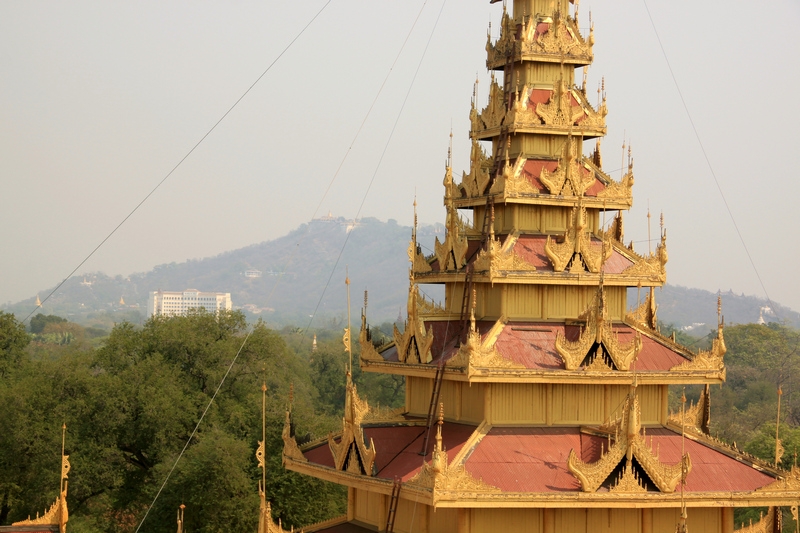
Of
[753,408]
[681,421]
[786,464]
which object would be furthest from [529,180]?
[753,408]

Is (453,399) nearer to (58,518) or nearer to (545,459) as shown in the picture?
(545,459)

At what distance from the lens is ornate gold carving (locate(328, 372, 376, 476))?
28594 mm

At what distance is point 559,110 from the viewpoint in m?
31.6

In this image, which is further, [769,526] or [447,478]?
[769,526]

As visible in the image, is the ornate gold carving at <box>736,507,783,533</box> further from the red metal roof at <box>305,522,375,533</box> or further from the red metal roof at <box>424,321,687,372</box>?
the red metal roof at <box>305,522,375,533</box>

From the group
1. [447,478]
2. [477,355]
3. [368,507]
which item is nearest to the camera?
[447,478]

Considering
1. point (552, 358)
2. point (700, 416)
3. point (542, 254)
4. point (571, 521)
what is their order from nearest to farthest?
point (571, 521) → point (552, 358) → point (542, 254) → point (700, 416)

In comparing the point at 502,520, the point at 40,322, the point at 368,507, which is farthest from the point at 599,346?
the point at 40,322

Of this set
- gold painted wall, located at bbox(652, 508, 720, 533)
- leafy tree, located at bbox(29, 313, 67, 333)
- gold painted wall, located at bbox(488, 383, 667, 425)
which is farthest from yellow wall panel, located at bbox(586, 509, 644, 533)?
leafy tree, located at bbox(29, 313, 67, 333)

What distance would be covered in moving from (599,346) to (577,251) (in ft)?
8.90

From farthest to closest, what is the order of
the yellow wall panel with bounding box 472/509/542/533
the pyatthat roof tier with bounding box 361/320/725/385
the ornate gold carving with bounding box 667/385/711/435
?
the ornate gold carving with bounding box 667/385/711/435 → the pyatthat roof tier with bounding box 361/320/725/385 → the yellow wall panel with bounding box 472/509/542/533

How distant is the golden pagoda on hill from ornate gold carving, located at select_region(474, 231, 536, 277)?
0.18ft

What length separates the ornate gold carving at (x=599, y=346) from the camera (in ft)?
91.8

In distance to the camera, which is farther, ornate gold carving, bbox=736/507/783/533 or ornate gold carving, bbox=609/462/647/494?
ornate gold carving, bbox=736/507/783/533
